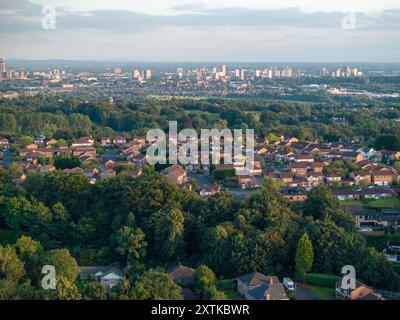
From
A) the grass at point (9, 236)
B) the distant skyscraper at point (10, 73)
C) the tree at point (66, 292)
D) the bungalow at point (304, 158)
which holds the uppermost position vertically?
the distant skyscraper at point (10, 73)

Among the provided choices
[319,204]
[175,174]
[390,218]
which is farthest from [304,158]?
[319,204]

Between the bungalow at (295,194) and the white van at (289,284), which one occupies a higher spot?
the bungalow at (295,194)

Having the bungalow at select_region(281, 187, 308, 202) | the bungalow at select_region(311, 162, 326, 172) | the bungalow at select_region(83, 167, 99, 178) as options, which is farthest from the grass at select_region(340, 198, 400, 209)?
the bungalow at select_region(83, 167, 99, 178)

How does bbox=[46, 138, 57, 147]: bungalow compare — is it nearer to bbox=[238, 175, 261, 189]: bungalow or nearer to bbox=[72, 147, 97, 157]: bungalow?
bbox=[72, 147, 97, 157]: bungalow

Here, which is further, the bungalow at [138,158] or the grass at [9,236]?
the bungalow at [138,158]

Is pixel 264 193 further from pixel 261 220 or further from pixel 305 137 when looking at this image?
pixel 305 137

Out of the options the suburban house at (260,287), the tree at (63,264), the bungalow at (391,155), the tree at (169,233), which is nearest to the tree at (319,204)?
the tree at (169,233)

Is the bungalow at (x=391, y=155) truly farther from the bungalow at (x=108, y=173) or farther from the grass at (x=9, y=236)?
the grass at (x=9, y=236)

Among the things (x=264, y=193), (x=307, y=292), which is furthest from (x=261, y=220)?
(x=307, y=292)
